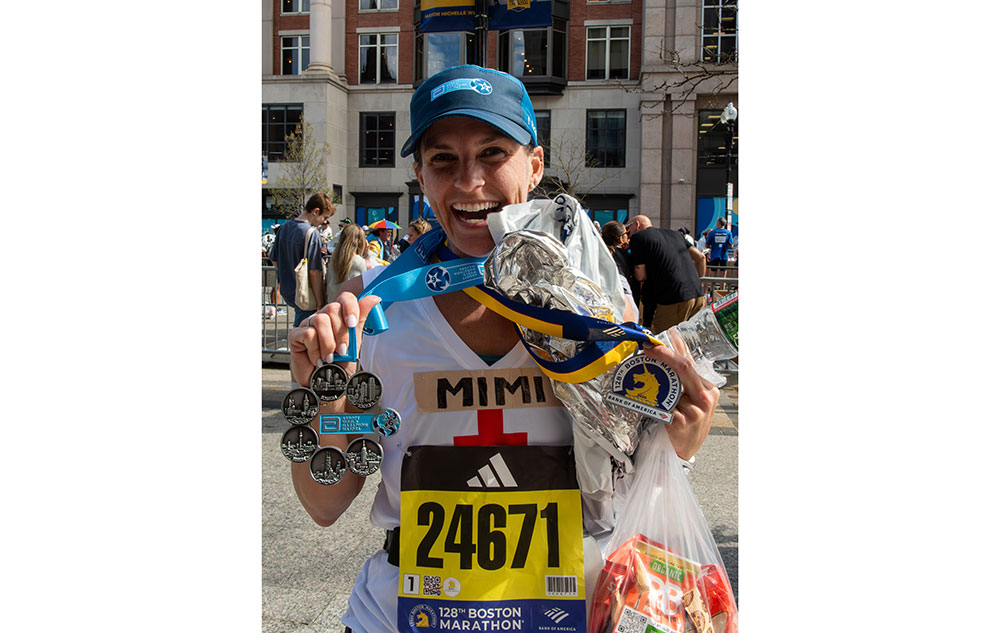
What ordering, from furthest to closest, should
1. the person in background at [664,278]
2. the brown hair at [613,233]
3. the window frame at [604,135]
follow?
the window frame at [604,135] → the brown hair at [613,233] → the person in background at [664,278]

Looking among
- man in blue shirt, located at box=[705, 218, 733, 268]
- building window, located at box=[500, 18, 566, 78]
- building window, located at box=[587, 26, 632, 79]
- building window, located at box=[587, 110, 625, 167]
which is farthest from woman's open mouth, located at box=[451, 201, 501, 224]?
building window, located at box=[587, 110, 625, 167]

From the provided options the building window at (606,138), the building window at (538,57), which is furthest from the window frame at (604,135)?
the building window at (538,57)

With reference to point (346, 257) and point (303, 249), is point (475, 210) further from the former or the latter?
point (303, 249)

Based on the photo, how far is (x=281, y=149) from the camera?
50.9 ft

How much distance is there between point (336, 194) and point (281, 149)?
439cm

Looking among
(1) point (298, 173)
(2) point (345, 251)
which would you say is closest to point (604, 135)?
(1) point (298, 173)

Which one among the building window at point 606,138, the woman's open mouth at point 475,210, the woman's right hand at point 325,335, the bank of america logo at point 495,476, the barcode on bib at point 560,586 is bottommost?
the barcode on bib at point 560,586

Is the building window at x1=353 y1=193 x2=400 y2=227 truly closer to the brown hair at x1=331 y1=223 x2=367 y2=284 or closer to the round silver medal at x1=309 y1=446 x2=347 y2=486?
the brown hair at x1=331 y1=223 x2=367 y2=284

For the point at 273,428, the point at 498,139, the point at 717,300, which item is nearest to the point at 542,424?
the point at 717,300

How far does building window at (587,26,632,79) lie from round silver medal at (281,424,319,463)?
55.5 ft

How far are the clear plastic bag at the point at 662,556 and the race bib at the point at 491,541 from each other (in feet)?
0.22

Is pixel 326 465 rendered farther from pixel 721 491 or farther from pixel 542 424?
pixel 721 491

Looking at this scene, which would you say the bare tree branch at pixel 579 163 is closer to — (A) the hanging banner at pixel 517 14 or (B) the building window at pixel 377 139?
(B) the building window at pixel 377 139

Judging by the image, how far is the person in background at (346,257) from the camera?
19.4 ft
